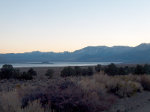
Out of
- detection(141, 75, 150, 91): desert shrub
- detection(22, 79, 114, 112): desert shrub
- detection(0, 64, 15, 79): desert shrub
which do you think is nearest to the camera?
detection(22, 79, 114, 112): desert shrub

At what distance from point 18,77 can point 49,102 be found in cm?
2671

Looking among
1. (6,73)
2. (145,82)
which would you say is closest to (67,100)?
(145,82)

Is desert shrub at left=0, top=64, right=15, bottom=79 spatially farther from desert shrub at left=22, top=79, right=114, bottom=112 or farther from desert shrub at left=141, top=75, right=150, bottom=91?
desert shrub at left=22, top=79, right=114, bottom=112

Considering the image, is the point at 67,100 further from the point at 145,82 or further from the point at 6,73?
the point at 6,73

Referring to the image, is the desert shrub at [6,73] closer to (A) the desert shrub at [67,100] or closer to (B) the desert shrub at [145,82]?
(B) the desert shrub at [145,82]

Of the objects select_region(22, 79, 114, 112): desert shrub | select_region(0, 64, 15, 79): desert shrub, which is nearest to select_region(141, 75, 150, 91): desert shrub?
select_region(22, 79, 114, 112): desert shrub

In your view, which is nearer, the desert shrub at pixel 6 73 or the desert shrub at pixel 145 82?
the desert shrub at pixel 145 82

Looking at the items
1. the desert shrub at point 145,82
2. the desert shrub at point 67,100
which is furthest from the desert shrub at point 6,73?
the desert shrub at point 67,100

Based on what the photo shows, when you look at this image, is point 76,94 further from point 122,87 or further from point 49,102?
point 122,87

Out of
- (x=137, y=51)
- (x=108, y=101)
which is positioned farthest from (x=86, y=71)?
(x=137, y=51)

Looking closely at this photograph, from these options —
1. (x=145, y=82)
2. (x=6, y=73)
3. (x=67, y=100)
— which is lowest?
(x=145, y=82)

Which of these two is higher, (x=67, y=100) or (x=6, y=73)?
(x=6, y=73)

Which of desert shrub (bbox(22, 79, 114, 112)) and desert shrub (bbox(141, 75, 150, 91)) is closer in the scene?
desert shrub (bbox(22, 79, 114, 112))

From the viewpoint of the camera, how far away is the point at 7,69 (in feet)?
130
